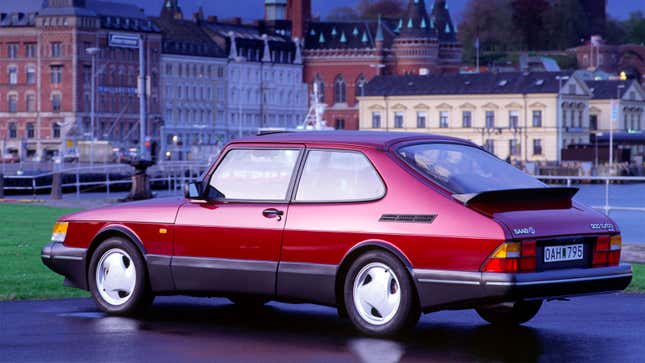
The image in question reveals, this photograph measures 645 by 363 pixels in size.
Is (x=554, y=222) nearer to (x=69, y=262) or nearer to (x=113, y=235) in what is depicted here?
(x=113, y=235)

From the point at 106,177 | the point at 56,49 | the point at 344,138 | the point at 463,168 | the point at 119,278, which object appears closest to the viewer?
the point at 463,168

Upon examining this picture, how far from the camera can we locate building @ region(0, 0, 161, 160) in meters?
150

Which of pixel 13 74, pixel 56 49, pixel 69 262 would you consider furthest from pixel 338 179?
pixel 13 74

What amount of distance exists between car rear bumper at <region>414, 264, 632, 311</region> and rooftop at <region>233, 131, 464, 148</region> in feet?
3.90

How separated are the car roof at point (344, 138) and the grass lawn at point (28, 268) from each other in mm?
2714

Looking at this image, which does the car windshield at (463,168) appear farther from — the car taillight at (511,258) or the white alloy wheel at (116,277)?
the white alloy wheel at (116,277)

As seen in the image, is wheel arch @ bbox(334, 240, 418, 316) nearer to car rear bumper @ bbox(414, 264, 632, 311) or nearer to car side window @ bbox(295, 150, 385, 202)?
car rear bumper @ bbox(414, 264, 632, 311)

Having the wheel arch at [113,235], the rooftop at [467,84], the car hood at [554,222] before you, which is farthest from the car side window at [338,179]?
the rooftop at [467,84]

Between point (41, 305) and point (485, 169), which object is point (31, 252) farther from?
point (485, 169)

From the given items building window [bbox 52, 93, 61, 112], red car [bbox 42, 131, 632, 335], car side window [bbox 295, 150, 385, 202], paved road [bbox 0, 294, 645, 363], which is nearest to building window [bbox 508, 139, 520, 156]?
building window [bbox 52, 93, 61, 112]

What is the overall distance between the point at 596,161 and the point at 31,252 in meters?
127

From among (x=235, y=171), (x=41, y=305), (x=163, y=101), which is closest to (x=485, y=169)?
(x=235, y=171)

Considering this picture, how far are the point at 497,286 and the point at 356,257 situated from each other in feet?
3.79

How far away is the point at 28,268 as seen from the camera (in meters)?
17.1
